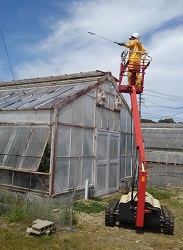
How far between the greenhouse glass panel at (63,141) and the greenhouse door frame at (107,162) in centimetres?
257

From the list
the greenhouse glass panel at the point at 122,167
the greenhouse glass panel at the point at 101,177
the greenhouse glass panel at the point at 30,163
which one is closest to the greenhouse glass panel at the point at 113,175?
the greenhouse glass panel at the point at 101,177

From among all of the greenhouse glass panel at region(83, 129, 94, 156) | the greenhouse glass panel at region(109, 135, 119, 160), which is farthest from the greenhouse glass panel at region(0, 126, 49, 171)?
the greenhouse glass panel at region(109, 135, 119, 160)

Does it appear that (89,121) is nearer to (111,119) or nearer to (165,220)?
(111,119)

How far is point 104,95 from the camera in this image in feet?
52.1

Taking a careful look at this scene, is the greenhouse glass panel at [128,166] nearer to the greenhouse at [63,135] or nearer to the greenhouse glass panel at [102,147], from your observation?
the greenhouse at [63,135]

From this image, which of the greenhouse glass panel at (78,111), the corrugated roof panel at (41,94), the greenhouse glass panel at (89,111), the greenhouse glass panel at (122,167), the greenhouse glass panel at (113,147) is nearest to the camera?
the greenhouse glass panel at (78,111)

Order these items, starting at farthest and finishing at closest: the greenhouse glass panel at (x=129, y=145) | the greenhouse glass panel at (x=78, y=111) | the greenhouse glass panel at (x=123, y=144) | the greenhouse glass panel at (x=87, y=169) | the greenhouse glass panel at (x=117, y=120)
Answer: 1. the greenhouse glass panel at (x=129, y=145)
2. the greenhouse glass panel at (x=123, y=144)
3. the greenhouse glass panel at (x=117, y=120)
4. the greenhouse glass panel at (x=87, y=169)
5. the greenhouse glass panel at (x=78, y=111)

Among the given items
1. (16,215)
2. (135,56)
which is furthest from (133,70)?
(16,215)

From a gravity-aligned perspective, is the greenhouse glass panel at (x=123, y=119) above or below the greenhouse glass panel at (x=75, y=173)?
above

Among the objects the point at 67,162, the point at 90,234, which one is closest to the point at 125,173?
the point at 67,162

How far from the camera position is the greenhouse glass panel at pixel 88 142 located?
1423 centimetres

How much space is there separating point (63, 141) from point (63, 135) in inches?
10.1

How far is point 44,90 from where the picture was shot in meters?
15.9

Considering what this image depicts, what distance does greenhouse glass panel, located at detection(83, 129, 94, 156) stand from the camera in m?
14.2
